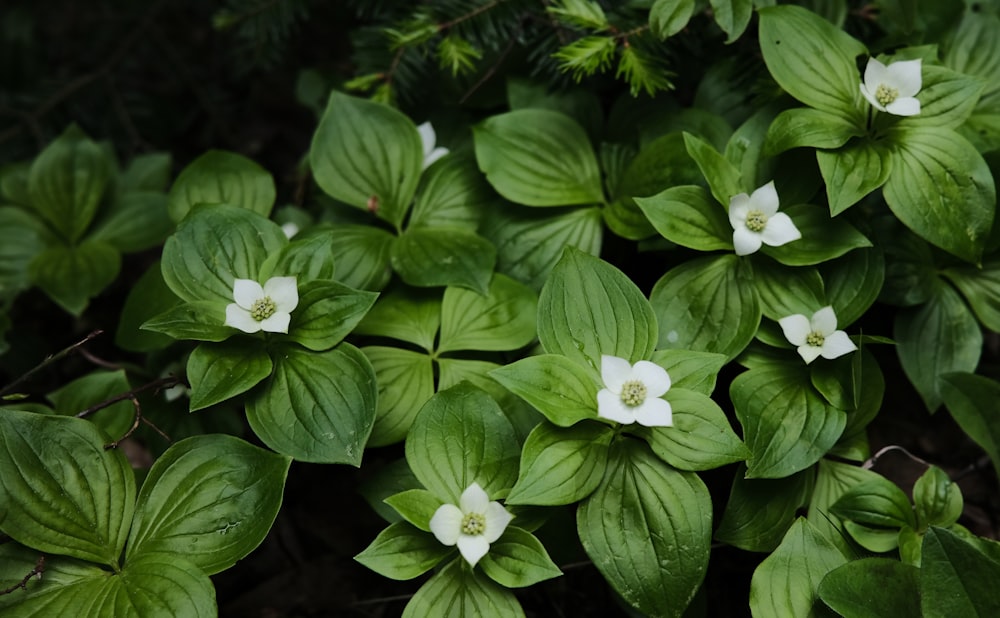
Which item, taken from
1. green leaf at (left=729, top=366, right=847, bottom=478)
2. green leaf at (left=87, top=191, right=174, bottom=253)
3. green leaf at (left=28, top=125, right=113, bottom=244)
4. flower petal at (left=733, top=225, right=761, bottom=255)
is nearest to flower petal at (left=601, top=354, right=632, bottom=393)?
green leaf at (left=729, top=366, right=847, bottom=478)

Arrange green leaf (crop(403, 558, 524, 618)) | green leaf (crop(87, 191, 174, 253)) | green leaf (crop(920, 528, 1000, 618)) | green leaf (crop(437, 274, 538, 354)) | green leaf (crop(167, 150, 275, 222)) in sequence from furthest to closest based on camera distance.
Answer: green leaf (crop(87, 191, 174, 253)) < green leaf (crop(167, 150, 275, 222)) < green leaf (crop(437, 274, 538, 354)) < green leaf (crop(403, 558, 524, 618)) < green leaf (crop(920, 528, 1000, 618))

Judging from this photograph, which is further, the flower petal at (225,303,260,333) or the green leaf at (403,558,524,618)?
the flower petal at (225,303,260,333)

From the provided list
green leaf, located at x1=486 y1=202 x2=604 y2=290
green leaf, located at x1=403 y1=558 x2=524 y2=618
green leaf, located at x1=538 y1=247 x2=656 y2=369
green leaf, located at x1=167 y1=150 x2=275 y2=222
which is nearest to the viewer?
green leaf, located at x1=403 y1=558 x2=524 y2=618

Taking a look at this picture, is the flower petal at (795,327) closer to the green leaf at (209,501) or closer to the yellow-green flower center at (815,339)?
the yellow-green flower center at (815,339)

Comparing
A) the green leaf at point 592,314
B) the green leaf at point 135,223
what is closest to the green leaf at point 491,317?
the green leaf at point 592,314

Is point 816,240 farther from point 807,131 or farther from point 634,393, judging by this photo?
point 634,393

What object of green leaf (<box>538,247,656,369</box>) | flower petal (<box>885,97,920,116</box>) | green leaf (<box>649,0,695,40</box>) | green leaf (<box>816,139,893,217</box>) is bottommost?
green leaf (<box>538,247,656,369</box>)

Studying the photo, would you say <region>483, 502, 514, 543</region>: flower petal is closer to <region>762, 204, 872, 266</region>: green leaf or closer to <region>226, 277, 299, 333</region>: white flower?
<region>226, 277, 299, 333</region>: white flower
